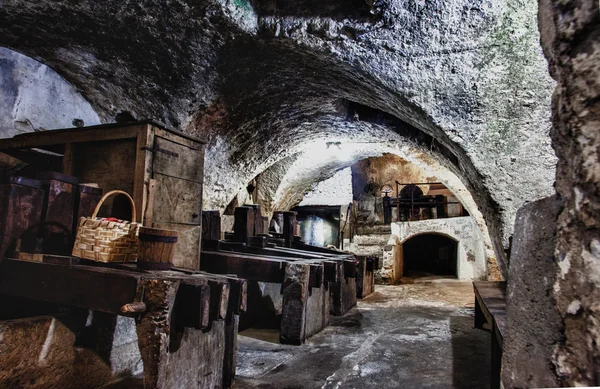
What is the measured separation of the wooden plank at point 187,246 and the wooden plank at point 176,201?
1.8 inches

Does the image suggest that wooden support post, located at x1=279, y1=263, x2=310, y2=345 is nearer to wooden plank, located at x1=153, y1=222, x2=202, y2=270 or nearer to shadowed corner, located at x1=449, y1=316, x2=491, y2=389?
wooden plank, located at x1=153, y1=222, x2=202, y2=270

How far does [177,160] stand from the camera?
3.27 m

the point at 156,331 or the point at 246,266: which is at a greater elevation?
the point at 246,266

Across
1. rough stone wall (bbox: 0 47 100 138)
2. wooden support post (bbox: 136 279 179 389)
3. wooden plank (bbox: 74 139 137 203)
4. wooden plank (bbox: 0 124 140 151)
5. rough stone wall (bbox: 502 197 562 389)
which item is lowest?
wooden support post (bbox: 136 279 179 389)

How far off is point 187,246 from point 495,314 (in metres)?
2.48

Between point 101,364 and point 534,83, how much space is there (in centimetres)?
424

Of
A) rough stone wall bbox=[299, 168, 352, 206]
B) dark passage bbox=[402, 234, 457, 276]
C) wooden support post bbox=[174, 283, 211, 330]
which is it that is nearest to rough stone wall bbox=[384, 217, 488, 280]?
rough stone wall bbox=[299, 168, 352, 206]

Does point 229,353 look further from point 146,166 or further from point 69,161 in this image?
point 69,161

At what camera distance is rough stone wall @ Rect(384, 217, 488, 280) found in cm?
1091

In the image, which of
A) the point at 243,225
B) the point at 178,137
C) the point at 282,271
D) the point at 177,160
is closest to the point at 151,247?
the point at 177,160

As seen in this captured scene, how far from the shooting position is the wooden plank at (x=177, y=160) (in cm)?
307

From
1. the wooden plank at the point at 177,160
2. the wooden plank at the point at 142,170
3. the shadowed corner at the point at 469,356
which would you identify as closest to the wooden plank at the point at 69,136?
the wooden plank at the point at 142,170

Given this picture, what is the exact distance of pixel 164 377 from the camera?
1822 mm

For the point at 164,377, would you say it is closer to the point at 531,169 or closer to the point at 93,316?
the point at 93,316
